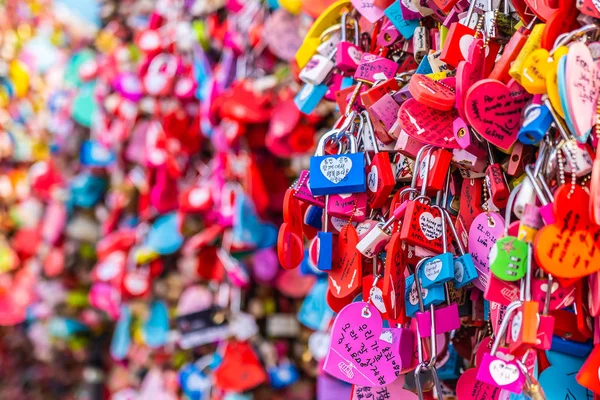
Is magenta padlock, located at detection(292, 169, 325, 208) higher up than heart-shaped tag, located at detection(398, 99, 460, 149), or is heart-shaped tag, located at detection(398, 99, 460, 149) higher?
heart-shaped tag, located at detection(398, 99, 460, 149)

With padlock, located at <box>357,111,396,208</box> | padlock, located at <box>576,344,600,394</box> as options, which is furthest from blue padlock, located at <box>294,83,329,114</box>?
padlock, located at <box>576,344,600,394</box>

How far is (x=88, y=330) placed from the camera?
158 cm

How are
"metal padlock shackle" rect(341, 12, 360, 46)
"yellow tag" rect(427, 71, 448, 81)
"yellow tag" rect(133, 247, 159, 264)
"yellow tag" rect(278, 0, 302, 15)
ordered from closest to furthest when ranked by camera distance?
1. "yellow tag" rect(427, 71, 448, 81)
2. "metal padlock shackle" rect(341, 12, 360, 46)
3. "yellow tag" rect(278, 0, 302, 15)
4. "yellow tag" rect(133, 247, 159, 264)

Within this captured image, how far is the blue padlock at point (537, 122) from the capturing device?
1.34 ft

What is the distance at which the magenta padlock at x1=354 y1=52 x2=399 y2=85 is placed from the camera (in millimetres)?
552

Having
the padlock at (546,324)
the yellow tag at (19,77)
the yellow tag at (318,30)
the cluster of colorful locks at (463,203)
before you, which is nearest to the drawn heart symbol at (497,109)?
the cluster of colorful locks at (463,203)

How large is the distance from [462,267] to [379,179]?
0.29ft

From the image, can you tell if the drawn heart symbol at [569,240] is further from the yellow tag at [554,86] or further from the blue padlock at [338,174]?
the blue padlock at [338,174]

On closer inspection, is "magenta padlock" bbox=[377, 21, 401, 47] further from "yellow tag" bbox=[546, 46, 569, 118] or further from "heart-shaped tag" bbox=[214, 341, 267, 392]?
"heart-shaped tag" bbox=[214, 341, 267, 392]

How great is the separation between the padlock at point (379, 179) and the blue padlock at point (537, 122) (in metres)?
0.11

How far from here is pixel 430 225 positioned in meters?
0.48

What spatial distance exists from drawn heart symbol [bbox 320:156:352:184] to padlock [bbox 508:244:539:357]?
154 mm

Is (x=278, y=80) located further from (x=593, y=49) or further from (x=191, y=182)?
(x=593, y=49)

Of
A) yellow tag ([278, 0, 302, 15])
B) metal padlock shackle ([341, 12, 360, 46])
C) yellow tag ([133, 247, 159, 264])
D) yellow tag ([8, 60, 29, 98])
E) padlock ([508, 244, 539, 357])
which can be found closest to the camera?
padlock ([508, 244, 539, 357])
